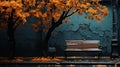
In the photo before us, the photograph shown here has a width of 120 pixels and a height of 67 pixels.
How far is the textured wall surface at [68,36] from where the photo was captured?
88.7 feet

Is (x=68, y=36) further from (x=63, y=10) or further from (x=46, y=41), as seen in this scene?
(x=63, y=10)

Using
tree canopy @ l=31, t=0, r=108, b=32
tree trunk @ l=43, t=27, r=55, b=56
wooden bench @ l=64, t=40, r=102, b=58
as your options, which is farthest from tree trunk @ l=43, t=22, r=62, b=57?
wooden bench @ l=64, t=40, r=102, b=58

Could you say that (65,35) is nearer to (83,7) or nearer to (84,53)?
(84,53)

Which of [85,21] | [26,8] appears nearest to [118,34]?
[85,21]

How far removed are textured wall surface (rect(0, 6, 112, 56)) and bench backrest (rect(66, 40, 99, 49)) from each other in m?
0.26

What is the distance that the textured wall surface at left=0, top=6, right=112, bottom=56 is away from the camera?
2703 cm

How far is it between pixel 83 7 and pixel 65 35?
4106 mm

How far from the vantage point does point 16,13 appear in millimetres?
22422

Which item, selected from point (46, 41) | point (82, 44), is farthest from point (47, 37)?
point (82, 44)

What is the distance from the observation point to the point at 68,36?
27.2m

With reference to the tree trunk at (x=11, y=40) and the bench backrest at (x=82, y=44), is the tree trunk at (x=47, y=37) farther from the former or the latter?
the tree trunk at (x=11, y=40)

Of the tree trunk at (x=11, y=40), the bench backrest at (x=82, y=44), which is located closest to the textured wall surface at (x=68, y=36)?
the bench backrest at (x=82, y=44)

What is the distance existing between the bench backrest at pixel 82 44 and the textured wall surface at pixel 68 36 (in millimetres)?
262

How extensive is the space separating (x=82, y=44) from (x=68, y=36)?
1.14 metres
